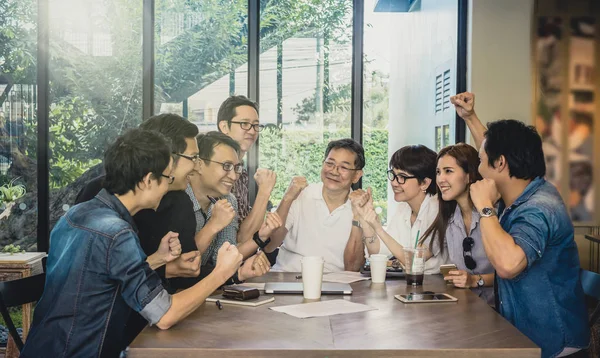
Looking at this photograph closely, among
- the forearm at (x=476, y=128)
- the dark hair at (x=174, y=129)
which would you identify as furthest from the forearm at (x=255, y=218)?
the forearm at (x=476, y=128)

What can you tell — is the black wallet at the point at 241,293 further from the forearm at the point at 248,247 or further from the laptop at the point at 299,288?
the forearm at the point at 248,247

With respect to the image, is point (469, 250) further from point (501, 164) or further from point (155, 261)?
point (155, 261)

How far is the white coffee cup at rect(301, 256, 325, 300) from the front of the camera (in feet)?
8.30

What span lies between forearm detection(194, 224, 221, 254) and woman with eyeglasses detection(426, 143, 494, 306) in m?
1.09

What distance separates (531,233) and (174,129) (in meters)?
1.49

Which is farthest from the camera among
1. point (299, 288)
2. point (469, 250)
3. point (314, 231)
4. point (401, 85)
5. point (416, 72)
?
point (416, 72)

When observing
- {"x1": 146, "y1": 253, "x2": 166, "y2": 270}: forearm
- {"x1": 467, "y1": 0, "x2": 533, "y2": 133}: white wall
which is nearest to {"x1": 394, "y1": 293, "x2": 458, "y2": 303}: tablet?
{"x1": 146, "y1": 253, "x2": 166, "y2": 270}: forearm

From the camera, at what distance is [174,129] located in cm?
291

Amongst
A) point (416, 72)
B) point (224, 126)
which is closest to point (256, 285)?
point (224, 126)

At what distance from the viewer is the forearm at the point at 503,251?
2.41 meters

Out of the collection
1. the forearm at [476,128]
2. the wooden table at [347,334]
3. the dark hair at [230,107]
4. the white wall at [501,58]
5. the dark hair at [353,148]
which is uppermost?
the white wall at [501,58]

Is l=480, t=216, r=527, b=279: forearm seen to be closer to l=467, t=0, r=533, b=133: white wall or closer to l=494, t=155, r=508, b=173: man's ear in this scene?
l=494, t=155, r=508, b=173: man's ear

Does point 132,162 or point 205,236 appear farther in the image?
point 205,236

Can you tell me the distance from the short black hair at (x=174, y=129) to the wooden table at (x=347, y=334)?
77 centimetres
